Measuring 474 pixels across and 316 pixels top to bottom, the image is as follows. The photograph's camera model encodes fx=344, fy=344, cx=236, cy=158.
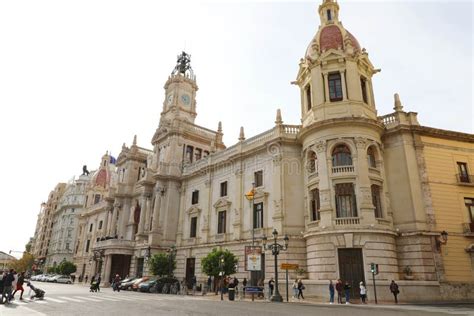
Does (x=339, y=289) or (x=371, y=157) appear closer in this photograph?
(x=339, y=289)

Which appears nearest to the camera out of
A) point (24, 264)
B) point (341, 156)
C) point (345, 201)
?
point (345, 201)

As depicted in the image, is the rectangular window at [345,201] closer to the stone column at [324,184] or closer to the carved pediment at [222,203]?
the stone column at [324,184]

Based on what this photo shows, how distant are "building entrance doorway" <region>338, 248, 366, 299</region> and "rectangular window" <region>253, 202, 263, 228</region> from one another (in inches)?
352

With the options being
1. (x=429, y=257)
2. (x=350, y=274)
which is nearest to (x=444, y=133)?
(x=429, y=257)

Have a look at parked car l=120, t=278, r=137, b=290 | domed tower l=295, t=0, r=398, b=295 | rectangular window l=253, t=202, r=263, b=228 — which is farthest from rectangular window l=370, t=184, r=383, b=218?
parked car l=120, t=278, r=137, b=290

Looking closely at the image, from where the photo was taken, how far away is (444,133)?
28.5 meters

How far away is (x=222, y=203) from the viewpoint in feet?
120

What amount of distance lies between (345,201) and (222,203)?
14.3 meters

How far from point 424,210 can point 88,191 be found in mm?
69353

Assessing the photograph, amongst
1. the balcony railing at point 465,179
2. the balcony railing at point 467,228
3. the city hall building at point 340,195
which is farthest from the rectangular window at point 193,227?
the balcony railing at point 465,179

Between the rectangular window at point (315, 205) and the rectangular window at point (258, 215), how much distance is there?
18.2ft

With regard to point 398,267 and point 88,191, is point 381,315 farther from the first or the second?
point 88,191

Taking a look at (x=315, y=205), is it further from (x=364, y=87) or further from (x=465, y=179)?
(x=465, y=179)

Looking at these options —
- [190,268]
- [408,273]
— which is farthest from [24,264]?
[408,273]
